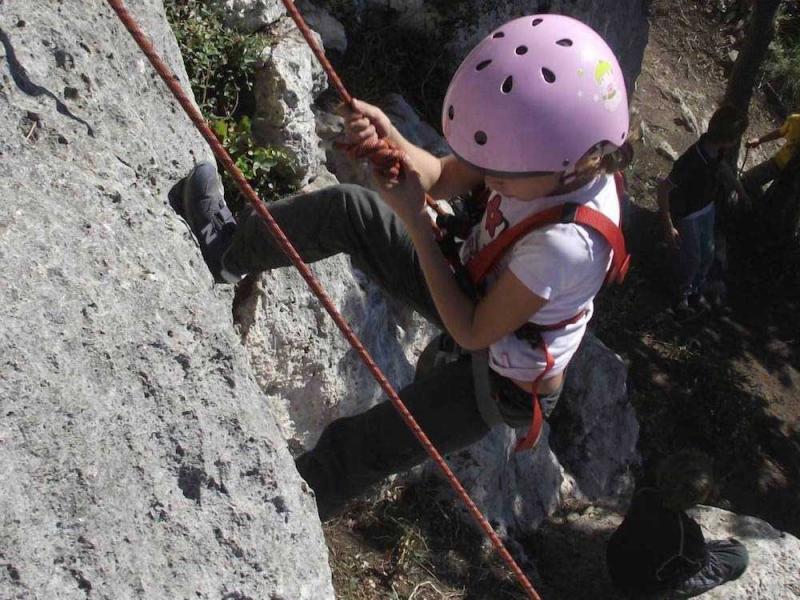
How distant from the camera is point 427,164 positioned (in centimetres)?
334

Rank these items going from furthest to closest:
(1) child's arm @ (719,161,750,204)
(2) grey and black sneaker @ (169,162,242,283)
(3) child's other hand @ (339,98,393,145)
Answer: (1) child's arm @ (719,161,750,204) → (2) grey and black sneaker @ (169,162,242,283) → (3) child's other hand @ (339,98,393,145)

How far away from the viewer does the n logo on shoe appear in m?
3.48

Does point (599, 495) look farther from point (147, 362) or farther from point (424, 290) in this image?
point (147, 362)

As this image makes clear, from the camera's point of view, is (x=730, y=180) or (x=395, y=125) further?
(x=730, y=180)

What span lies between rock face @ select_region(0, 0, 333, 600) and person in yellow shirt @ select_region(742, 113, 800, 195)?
25.8ft

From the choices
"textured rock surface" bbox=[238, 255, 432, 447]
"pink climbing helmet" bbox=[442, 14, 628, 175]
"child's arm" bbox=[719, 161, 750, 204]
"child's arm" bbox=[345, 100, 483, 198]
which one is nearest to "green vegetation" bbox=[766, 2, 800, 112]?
"child's arm" bbox=[719, 161, 750, 204]

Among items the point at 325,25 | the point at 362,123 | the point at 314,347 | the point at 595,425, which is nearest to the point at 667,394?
the point at 595,425

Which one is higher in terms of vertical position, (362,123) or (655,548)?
(362,123)

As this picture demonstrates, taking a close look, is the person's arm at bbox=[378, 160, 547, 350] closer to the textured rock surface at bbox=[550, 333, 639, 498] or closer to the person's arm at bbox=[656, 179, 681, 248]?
the textured rock surface at bbox=[550, 333, 639, 498]

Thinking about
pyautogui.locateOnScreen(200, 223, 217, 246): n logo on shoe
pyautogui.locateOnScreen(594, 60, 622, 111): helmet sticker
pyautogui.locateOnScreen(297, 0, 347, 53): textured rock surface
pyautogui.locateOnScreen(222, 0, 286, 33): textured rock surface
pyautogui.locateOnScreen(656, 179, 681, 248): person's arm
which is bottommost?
pyautogui.locateOnScreen(656, 179, 681, 248): person's arm

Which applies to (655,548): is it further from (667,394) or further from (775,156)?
(775,156)

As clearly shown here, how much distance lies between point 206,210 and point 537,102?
1.35 m

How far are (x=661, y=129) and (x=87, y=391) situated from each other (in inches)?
415

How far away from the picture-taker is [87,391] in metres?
2.58
